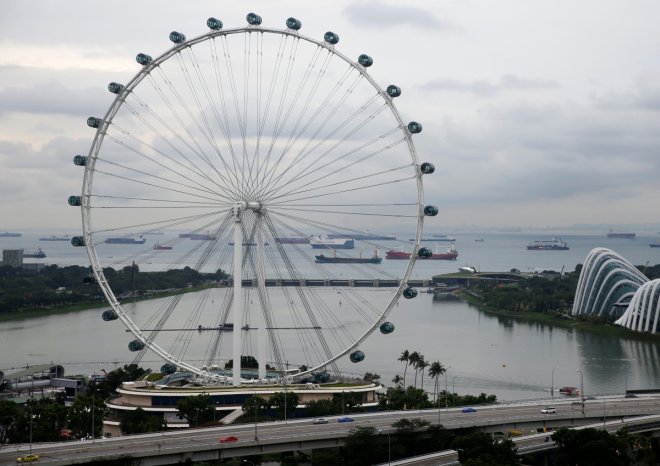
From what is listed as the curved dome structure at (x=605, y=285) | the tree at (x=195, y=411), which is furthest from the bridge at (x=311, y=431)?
the curved dome structure at (x=605, y=285)

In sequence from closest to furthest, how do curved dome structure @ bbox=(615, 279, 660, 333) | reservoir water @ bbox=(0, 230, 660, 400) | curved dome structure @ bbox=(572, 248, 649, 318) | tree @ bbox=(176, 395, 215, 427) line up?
1. tree @ bbox=(176, 395, 215, 427)
2. reservoir water @ bbox=(0, 230, 660, 400)
3. curved dome structure @ bbox=(615, 279, 660, 333)
4. curved dome structure @ bbox=(572, 248, 649, 318)

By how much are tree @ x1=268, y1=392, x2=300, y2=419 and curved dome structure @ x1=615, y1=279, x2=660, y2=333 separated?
1706 inches

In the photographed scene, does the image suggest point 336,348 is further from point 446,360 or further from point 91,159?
point 91,159

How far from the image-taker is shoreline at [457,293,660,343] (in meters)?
73.3

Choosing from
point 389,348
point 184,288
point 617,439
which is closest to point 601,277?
point 389,348

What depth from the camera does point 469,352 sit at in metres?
63.3

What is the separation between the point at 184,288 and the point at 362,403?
7769 centimetres

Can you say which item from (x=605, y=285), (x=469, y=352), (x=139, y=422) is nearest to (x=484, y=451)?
(x=139, y=422)

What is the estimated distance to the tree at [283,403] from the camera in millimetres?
37875

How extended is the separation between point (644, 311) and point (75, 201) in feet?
168

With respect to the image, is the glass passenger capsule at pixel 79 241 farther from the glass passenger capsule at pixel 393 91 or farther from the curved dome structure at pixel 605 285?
the curved dome structure at pixel 605 285

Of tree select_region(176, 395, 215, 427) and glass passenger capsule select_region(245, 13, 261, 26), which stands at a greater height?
glass passenger capsule select_region(245, 13, 261, 26)

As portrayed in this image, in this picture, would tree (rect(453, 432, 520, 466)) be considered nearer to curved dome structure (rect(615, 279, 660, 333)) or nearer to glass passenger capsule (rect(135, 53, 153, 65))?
glass passenger capsule (rect(135, 53, 153, 65))

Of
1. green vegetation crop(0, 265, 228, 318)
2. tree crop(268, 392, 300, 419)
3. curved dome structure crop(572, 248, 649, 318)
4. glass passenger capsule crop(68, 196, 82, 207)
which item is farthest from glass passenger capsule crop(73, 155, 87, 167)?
curved dome structure crop(572, 248, 649, 318)
